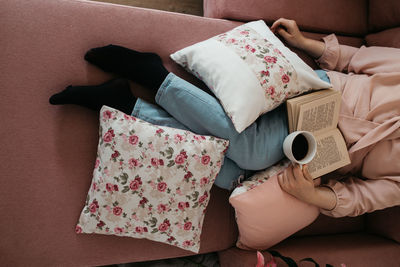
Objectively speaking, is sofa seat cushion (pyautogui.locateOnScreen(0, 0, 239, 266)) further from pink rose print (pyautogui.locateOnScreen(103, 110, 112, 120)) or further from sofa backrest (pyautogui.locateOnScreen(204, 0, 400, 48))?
sofa backrest (pyautogui.locateOnScreen(204, 0, 400, 48))

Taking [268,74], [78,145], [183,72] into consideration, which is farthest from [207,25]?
[78,145]

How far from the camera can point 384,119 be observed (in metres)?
0.96

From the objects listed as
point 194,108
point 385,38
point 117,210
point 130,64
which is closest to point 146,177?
point 117,210

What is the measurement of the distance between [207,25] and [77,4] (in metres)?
0.45

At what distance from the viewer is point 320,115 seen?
37.1 inches

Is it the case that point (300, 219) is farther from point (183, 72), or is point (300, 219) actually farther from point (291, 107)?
point (183, 72)

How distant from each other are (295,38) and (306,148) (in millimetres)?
460

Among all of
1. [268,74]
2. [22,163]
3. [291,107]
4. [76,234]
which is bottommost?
[76,234]

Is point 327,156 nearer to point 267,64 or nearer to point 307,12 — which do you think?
point 267,64

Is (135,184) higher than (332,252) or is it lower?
higher

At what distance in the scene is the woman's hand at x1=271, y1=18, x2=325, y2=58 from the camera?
1.08m

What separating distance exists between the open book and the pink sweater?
0.06 meters

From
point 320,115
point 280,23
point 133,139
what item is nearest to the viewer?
point 133,139

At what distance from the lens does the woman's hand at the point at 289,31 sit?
1.08m
